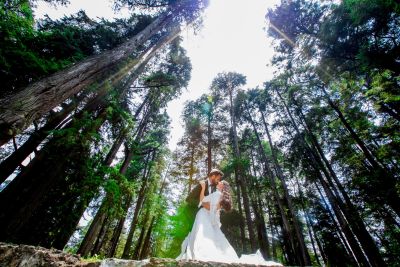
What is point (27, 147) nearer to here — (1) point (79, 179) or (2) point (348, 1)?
(1) point (79, 179)

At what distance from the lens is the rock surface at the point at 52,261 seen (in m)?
1.58

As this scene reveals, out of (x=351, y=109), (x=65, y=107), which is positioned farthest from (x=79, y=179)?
(x=351, y=109)

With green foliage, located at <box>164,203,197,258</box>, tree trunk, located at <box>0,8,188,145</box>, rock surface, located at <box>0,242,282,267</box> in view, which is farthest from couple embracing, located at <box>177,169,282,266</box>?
green foliage, located at <box>164,203,197,258</box>

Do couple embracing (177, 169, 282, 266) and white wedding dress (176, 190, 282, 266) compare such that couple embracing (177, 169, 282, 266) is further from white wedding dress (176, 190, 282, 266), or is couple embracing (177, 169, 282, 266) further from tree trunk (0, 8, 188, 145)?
tree trunk (0, 8, 188, 145)

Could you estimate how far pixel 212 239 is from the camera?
11.1 ft

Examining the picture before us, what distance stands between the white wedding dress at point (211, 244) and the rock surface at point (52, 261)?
120cm

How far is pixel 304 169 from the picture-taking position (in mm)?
19188

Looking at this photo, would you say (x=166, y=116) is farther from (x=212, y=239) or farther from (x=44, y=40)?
(x=212, y=239)

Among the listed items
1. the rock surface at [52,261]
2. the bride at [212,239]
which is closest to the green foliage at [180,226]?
the bride at [212,239]

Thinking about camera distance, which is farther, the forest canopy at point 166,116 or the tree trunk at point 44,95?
the forest canopy at point 166,116

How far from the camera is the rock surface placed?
5.17ft

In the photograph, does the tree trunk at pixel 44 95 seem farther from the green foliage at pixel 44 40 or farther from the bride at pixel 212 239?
the bride at pixel 212 239

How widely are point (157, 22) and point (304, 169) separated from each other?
17686 millimetres

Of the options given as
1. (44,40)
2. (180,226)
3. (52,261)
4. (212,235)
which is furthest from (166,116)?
(52,261)
